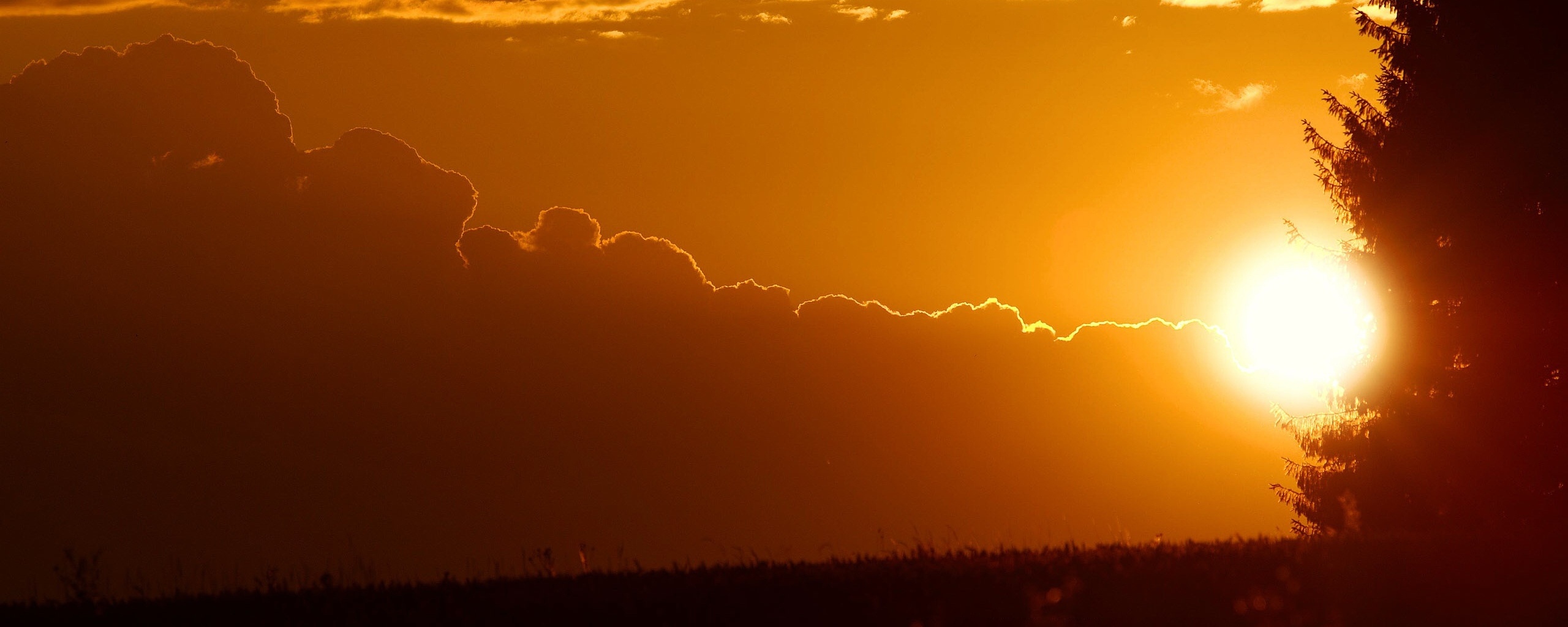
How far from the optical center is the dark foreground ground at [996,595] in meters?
8.48

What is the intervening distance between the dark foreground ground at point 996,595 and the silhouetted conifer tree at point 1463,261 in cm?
766

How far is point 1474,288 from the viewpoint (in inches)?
717

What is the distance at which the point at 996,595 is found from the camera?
28.9ft

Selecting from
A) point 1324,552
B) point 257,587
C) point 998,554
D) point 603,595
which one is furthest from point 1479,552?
point 257,587

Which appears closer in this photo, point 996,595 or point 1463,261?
point 996,595

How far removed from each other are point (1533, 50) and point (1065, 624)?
13847 mm

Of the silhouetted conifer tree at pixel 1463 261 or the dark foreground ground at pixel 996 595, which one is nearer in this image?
the dark foreground ground at pixel 996 595

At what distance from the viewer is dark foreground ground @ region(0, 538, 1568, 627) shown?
848cm

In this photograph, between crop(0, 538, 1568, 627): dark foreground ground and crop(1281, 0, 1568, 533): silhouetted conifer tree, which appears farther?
A: crop(1281, 0, 1568, 533): silhouetted conifer tree

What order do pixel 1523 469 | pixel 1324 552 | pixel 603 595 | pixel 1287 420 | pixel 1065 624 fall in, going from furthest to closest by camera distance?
pixel 1287 420, pixel 1523 469, pixel 1324 552, pixel 603 595, pixel 1065 624

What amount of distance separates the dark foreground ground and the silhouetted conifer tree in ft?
25.1

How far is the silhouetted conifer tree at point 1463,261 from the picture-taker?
57.7 feet

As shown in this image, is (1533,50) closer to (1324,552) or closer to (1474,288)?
(1474,288)

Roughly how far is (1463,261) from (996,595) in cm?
1250
